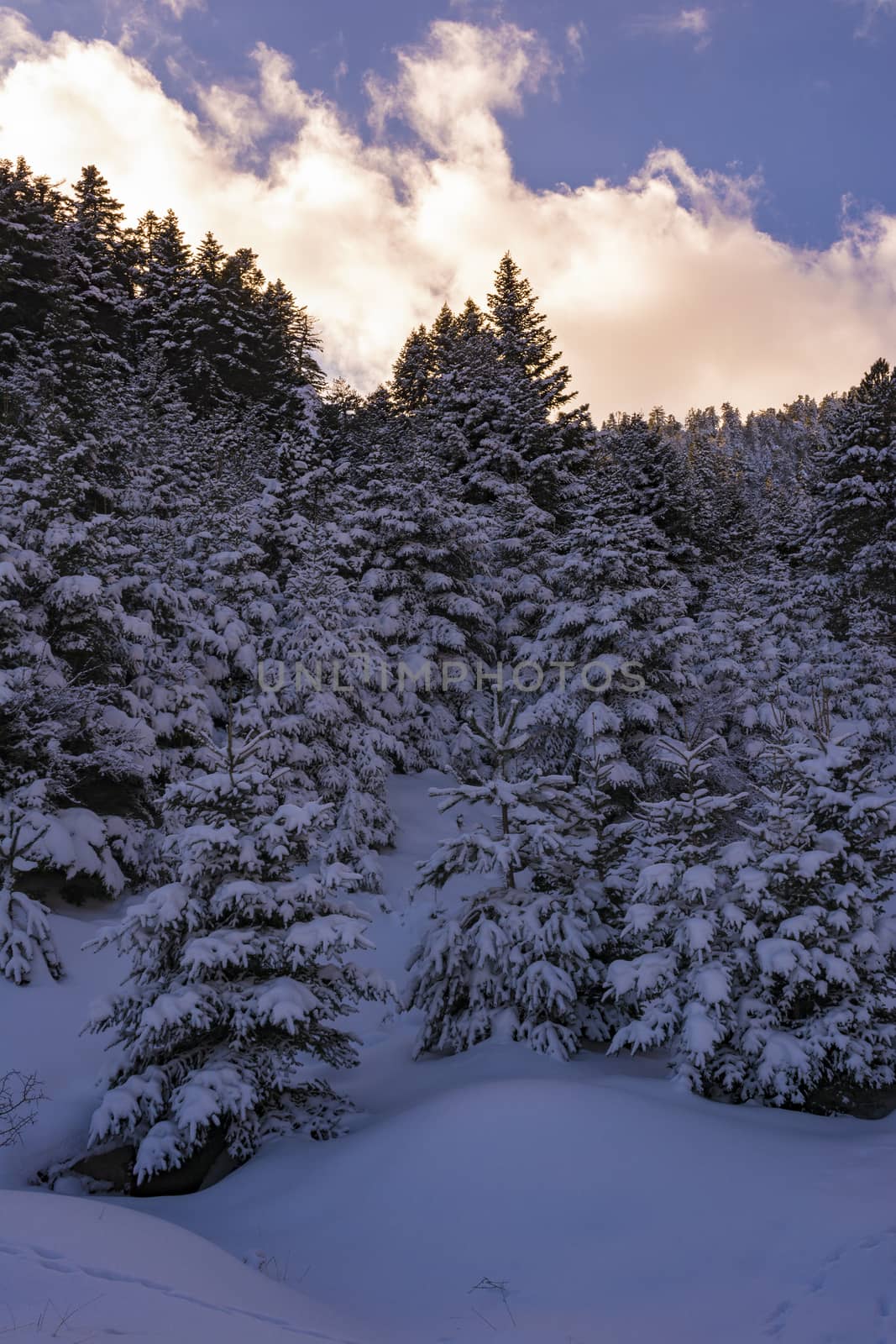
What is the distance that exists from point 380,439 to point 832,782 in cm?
2176

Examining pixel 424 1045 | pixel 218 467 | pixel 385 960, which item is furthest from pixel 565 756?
pixel 218 467

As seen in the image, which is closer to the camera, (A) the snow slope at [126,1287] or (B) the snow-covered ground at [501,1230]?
(A) the snow slope at [126,1287]

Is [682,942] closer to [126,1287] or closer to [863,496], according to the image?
[126,1287]

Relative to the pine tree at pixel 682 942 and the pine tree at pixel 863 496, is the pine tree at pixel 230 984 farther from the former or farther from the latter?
the pine tree at pixel 863 496

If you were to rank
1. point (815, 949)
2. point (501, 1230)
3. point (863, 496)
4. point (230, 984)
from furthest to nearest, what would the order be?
1. point (863, 496)
2. point (230, 984)
3. point (815, 949)
4. point (501, 1230)

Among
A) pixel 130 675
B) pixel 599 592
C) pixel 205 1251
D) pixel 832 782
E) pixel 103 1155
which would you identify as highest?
pixel 599 592

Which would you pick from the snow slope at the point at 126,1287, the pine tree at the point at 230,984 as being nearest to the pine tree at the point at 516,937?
the pine tree at the point at 230,984

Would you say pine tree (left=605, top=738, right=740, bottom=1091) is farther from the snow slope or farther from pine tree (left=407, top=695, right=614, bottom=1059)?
the snow slope

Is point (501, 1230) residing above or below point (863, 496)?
below

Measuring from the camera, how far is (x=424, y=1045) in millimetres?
9977

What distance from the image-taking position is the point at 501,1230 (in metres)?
5.89

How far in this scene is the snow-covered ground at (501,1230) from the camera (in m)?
4.38

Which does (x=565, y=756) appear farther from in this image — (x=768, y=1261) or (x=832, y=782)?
(x=768, y=1261)

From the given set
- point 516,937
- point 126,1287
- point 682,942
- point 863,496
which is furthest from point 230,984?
point 863,496
